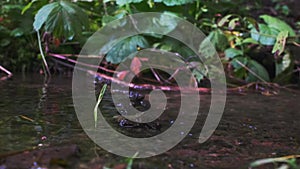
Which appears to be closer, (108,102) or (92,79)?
(108,102)

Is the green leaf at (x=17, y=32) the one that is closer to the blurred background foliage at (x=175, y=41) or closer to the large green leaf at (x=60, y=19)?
the blurred background foliage at (x=175, y=41)

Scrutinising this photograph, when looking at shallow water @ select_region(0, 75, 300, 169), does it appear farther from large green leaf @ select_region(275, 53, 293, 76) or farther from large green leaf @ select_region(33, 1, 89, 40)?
large green leaf @ select_region(275, 53, 293, 76)

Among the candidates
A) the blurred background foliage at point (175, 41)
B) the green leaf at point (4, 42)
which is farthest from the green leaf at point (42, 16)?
the green leaf at point (4, 42)

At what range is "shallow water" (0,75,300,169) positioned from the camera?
0.58 m

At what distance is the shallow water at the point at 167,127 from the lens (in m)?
0.58

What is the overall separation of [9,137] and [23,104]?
0.35m

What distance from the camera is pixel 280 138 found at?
77 cm

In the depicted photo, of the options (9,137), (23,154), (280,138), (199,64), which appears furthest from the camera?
(199,64)

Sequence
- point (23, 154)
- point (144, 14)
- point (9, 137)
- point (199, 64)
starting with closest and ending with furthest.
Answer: point (23, 154), point (9, 137), point (199, 64), point (144, 14)

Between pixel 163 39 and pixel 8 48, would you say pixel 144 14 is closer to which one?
pixel 163 39

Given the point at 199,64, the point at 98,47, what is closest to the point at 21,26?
the point at 98,47

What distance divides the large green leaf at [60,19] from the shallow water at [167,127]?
14.7 inches

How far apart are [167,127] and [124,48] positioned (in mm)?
983

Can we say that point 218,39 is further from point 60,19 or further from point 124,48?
point 60,19
